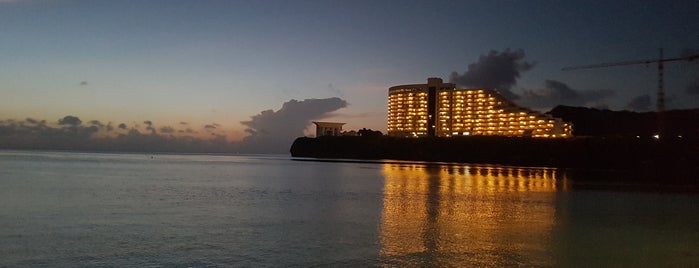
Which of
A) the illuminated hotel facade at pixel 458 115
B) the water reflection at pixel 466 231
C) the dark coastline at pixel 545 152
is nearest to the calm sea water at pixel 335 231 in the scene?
the water reflection at pixel 466 231

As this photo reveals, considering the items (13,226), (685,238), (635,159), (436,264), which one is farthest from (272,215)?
(635,159)

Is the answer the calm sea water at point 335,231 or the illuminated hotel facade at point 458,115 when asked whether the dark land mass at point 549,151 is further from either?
the calm sea water at point 335,231

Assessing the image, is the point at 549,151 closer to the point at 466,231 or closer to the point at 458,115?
the point at 458,115

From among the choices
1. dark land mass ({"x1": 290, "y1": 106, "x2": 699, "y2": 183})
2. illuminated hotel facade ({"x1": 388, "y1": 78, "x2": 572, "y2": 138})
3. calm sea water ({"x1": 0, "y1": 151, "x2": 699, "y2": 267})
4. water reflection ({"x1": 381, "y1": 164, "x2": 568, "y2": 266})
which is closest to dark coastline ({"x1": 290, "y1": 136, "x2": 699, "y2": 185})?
dark land mass ({"x1": 290, "y1": 106, "x2": 699, "y2": 183})

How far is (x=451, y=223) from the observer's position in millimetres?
20609

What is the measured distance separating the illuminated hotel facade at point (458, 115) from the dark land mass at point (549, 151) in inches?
783

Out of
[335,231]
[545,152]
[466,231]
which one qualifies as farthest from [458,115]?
[335,231]

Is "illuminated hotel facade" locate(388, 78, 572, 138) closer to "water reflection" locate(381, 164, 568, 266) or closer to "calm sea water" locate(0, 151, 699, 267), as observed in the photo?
"calm sea water" locate(0, 151, 699, 267)

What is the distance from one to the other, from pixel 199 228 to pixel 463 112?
154216 millimetres

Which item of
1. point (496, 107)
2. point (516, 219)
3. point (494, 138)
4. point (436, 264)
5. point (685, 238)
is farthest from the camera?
point (496, 107)

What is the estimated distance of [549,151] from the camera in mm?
112062

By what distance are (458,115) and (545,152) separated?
187ft

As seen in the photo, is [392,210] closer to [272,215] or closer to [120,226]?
[272,215]

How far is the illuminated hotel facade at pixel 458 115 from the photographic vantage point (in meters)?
146
